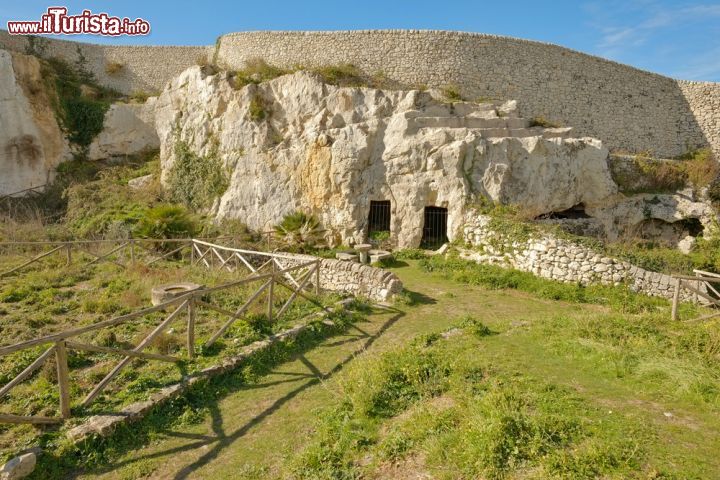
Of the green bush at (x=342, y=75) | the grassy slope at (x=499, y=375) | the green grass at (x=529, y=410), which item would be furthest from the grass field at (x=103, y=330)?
the green bush at (x=342, y=75)

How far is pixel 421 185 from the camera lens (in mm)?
16281

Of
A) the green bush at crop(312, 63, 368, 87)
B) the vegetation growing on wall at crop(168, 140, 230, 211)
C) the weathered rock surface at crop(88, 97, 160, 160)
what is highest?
the green bush at crop(312, 63, 368, 87)

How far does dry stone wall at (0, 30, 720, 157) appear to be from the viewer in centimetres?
2027

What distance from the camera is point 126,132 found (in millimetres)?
23891

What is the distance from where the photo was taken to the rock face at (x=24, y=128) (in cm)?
2050

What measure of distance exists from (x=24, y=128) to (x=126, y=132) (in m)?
4.59

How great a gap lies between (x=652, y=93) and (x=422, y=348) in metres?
24.5

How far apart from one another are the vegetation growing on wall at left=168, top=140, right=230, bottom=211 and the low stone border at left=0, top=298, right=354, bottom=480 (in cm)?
1379

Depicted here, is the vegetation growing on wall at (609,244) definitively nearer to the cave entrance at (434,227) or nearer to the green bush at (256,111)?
the cave entrance at (434,227)

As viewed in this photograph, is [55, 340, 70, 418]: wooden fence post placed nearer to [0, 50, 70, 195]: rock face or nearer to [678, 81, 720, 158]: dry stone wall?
[0, 50, 70, 195]: rock face

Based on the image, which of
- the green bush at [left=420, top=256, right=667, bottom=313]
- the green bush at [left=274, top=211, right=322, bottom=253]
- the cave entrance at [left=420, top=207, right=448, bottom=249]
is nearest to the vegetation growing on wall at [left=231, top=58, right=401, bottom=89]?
the green bush at [left=274, top=211, right=322, bottom=253]

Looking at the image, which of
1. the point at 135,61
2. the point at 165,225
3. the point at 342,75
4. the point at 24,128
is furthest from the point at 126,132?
the point at 342,75

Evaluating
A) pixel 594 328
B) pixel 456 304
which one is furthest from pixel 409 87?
pixel 594 328

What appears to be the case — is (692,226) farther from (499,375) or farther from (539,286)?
(499,375)
